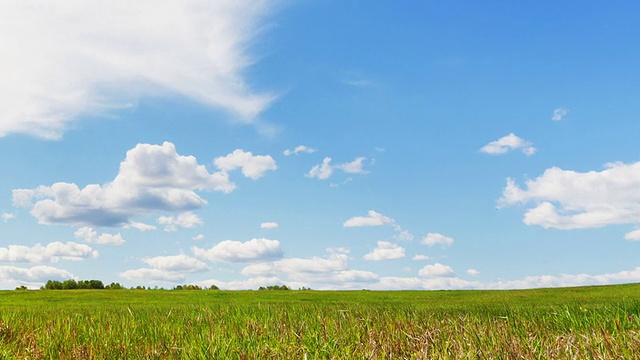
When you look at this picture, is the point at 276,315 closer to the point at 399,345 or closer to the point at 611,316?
the point at 399,345

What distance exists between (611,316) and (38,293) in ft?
125

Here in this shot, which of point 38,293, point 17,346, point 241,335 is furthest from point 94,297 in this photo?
point 241,335

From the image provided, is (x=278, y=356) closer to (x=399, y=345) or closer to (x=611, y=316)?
(x=399, y=345)

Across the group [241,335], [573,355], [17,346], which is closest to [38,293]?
[17,346]

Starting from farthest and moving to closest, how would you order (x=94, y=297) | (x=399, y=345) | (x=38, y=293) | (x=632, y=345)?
(x=38, y=293) < (x=94, y=297) < (x=399, y=345) < (x=632, y=345)

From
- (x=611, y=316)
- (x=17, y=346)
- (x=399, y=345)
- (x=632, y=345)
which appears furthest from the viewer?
(x=17, y=346)

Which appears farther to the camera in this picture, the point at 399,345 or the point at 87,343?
the point at 87,343

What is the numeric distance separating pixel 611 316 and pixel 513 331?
1461 mm

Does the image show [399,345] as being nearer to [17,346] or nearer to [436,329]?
[436,329]

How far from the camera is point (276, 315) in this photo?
8.05 metres

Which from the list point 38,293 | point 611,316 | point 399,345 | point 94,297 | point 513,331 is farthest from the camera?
point 38,293

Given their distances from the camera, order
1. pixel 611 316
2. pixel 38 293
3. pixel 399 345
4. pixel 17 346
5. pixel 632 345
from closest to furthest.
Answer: pixel 632 345 → pixel 399 345 → pixel 611 316 → pixel 17 346 → pixel 38 293

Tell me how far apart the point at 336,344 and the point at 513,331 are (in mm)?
1890

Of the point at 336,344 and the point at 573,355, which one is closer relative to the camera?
the point at 573,355
